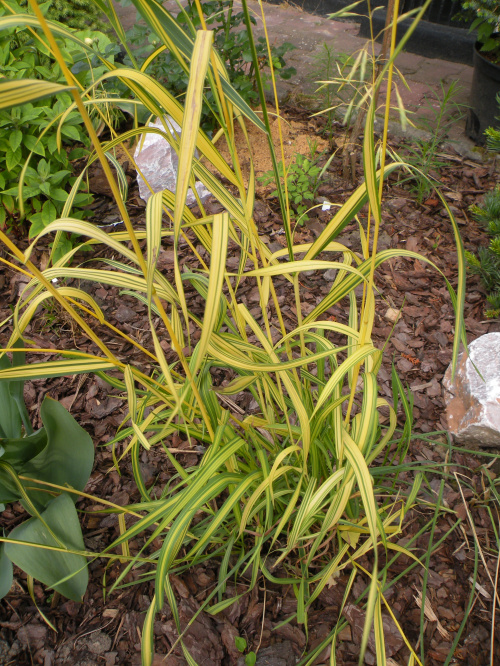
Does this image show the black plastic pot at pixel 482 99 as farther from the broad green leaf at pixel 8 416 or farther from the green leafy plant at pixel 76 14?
the broad green leaf at pixel 8 416

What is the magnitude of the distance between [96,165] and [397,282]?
5.21 ft

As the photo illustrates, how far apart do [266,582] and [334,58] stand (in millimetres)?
2794

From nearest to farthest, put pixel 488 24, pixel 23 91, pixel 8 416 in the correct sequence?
pixel 23 91
pixel 8 416
pixel 488 24

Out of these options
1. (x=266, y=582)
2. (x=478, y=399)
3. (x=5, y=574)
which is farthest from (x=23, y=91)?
(x=478, y=399)

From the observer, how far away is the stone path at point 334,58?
2980 millimetres

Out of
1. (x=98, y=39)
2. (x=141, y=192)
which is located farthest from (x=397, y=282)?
(x=98, y=39)

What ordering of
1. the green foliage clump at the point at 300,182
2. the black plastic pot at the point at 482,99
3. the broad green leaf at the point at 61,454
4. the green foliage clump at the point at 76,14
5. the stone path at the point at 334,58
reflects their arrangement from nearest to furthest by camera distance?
the broad green leaf at the point at 61,454 → the green foliage clump at the point at 300,182 → the black plastic pot at the point at 482,99 → the green foliage clump at the point at 76,14 → the stone path at the point at 334,58

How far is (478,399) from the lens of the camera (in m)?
1.48

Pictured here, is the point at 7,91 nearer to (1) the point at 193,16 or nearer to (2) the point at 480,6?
(1) the point at 193,16

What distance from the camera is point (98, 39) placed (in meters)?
2.29

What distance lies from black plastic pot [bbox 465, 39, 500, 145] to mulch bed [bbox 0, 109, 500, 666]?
0.97m

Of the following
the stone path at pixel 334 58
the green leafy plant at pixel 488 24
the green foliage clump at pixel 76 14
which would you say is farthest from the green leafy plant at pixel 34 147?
the green leafy plant at pixel 488 24

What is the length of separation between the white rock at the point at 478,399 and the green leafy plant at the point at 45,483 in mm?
1131

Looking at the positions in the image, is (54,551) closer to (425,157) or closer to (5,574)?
(5,574)
